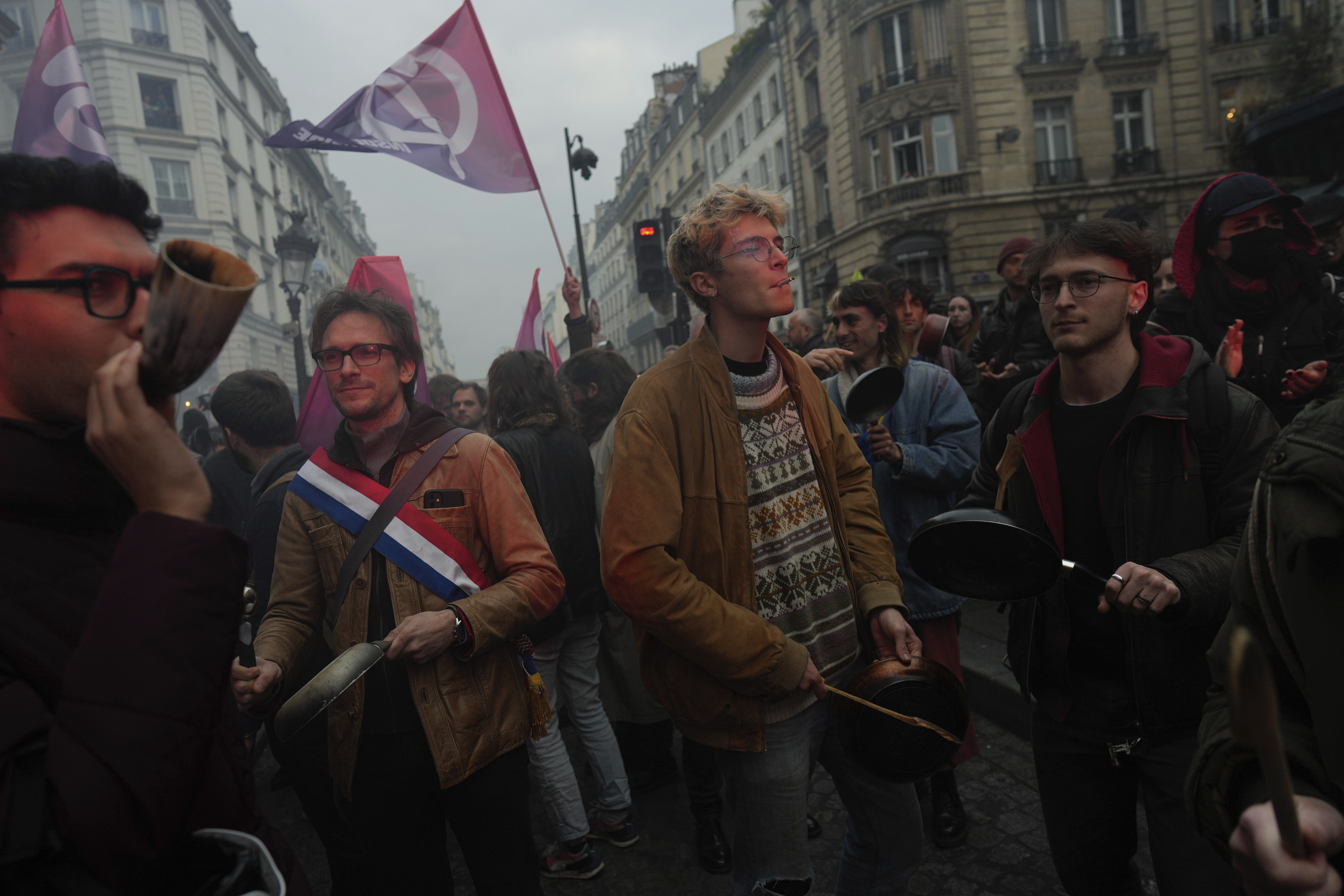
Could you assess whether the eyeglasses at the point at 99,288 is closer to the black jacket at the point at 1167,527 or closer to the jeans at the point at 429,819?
the jeans at the point at 429,819

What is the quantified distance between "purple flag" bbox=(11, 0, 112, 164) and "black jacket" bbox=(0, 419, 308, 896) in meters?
3.91

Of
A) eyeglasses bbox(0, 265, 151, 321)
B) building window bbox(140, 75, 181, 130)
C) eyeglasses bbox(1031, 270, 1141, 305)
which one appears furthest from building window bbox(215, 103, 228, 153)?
eyeglasses bbox(0, 265, 151, 321)

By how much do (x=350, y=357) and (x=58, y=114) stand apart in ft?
9.93

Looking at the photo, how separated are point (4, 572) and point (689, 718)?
160 cm

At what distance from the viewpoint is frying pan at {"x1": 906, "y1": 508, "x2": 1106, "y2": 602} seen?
1949mm

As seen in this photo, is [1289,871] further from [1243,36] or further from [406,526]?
[1243,36]

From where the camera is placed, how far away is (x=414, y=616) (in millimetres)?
2152

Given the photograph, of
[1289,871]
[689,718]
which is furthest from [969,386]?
[1289,871]

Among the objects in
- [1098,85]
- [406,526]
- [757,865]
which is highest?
[1098,85]

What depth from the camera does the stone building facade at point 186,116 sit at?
31500 millimetres

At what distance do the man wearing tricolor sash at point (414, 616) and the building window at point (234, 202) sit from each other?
3947 centimetres

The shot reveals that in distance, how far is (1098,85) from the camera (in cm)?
2370

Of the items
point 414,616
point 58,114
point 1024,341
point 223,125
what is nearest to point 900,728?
point 414,616

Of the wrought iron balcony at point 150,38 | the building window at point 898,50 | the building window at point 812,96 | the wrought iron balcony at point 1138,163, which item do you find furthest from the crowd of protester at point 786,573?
the wrought iron balcony at point 150,38
